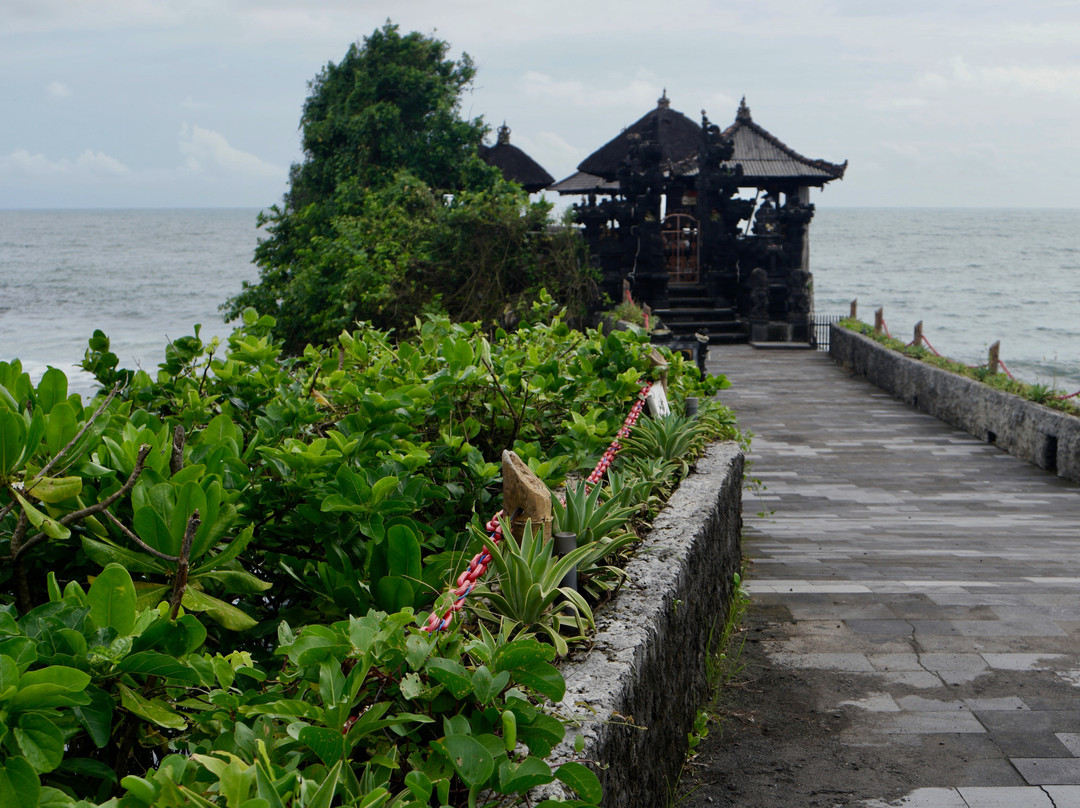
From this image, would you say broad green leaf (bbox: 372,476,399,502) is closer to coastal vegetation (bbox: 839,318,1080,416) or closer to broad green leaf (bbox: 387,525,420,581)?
broad green leaf (bbox: 387,525,420,581)

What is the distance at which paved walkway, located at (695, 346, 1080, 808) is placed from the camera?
344 centimetres

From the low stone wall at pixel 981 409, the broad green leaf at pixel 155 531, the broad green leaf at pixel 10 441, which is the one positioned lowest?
the low stone wall at pixel 981 409

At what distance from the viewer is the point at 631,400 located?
16.1ft

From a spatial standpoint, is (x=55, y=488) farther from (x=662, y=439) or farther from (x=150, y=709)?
(x=662, y=439)

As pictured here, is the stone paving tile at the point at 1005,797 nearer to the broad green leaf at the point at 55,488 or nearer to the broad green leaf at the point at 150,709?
the broad green leaf at the point at 150,709

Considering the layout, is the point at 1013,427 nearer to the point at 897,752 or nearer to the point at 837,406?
the point at 837,406

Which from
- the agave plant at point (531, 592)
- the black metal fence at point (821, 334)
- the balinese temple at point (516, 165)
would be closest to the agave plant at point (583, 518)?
the agave plant at point (531, 592)

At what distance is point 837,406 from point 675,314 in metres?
7.95

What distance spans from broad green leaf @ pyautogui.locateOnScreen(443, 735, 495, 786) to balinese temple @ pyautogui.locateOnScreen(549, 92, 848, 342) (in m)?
19.5

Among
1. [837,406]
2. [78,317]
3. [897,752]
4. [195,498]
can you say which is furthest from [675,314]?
[78,317]

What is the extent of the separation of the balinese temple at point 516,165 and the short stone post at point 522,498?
2657cm

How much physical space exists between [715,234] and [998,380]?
11580 mm

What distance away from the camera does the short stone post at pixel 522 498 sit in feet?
8.78

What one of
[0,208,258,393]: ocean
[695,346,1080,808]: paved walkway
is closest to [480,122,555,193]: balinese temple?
[0,208,258,393]: ocean
